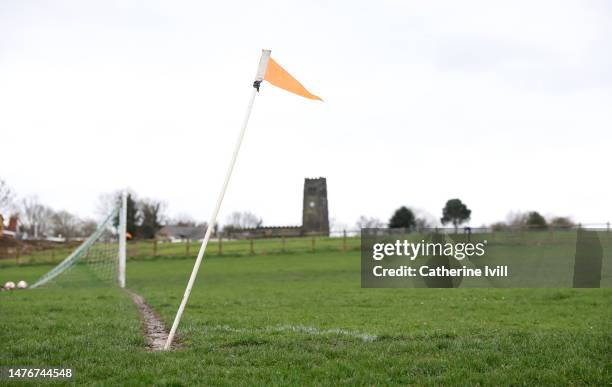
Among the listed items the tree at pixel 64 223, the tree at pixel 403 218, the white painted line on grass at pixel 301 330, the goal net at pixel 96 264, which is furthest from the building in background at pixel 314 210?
the tree at pixel 64 223

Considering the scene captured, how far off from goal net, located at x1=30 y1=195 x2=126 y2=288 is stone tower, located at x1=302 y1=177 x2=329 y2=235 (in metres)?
25.2

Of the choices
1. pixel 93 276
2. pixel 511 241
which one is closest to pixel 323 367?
pixel 93 276

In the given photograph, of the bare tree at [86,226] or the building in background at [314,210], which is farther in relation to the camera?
the bare tree at [86,226]

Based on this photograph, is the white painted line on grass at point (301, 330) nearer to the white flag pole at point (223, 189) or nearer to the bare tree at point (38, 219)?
the white flag pole at point (223, 189)

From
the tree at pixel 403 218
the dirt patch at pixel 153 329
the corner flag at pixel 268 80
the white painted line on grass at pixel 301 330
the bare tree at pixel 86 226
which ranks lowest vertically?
the bare tree at pixel 86 226

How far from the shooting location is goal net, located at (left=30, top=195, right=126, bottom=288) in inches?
1039

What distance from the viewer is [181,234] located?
132375mm

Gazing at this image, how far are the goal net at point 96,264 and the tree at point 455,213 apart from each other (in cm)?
4855

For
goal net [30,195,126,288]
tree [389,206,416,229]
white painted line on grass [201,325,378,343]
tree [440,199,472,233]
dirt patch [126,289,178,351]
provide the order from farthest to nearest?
tree [389,206,416,229] < tree [440,199,472,233] < goal net [30,195,126,288] < white painted line on grass [201,325,378,343] < dirt patch [126,289,178,351]

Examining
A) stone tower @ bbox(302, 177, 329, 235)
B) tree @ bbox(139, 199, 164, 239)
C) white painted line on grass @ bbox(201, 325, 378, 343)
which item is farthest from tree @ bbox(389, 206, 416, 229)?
white painted line on grass @ bbox(201, 325, 378, 343)

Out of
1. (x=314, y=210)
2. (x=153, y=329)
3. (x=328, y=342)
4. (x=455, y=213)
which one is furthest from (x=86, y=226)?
(x=328, y=342)

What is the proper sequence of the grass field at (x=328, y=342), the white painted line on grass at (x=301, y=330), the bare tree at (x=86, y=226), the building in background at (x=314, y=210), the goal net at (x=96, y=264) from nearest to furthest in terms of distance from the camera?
the grass field at (x=328, y=342) < the white painted line on grass at (x=301, y=330) < the goal net at (x=96, y=264) < the building in background at (x=314, y=210) < the bare tree at (x=86, y=226)

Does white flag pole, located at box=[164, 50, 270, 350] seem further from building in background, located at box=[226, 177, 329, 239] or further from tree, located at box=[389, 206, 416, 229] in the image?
tree, located at box=[389, 206, 416, 229]

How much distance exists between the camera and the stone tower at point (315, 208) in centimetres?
6122
